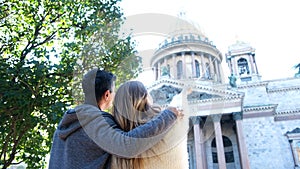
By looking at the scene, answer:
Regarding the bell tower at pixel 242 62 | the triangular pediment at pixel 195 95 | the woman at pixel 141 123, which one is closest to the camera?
the woman at pixel 141 123

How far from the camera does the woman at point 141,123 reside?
110 centimetres

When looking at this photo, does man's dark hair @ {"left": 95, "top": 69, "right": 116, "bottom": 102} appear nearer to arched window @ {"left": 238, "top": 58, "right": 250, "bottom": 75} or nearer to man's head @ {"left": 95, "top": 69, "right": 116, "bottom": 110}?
man's head @ {"left": 95, "top": 69, "right": 116, "bottom": 110}

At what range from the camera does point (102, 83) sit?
1448 mm

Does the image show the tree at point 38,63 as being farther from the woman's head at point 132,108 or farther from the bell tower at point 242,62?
the bell tower at point 242,62

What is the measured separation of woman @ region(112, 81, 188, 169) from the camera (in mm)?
1104

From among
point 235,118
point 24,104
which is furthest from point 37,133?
point 235,118

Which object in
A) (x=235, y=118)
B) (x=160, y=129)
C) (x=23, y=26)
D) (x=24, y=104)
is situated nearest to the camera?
(x=160, y=129)

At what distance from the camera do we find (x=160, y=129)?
1.12 metres

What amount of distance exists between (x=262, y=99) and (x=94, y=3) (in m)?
23.3

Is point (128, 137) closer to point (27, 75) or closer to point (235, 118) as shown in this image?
point (27, 75)

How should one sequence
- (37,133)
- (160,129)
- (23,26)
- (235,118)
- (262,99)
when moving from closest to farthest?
(160,129) < (37,133) < (23,26) < (235,118) < (262,99)

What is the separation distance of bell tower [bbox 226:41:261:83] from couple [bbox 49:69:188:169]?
28583mm

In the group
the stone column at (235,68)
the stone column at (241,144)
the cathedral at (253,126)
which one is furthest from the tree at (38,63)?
the stone column at (235,68)

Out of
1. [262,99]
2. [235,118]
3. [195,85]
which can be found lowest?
[195,85]
